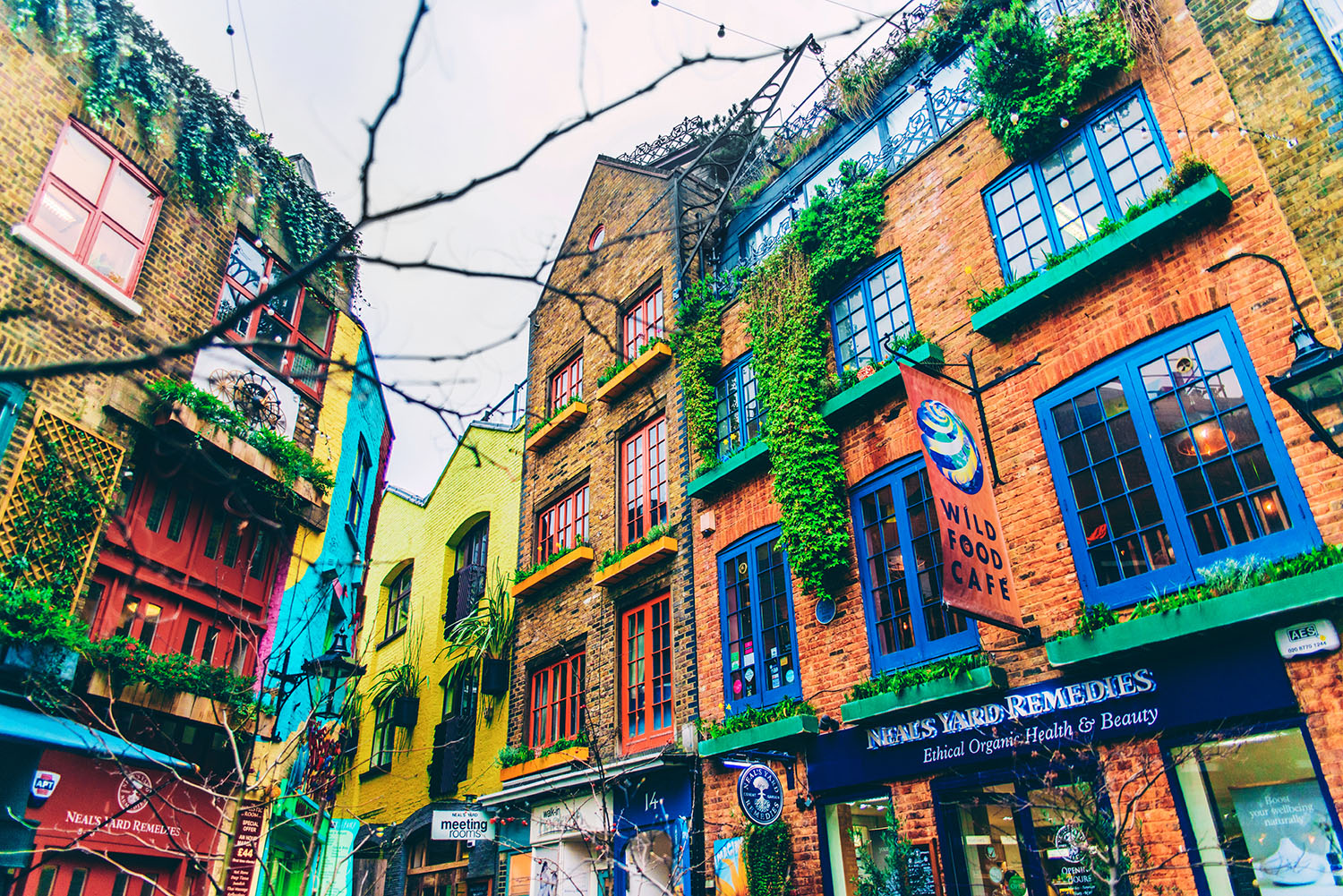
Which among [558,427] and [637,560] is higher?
[558,427]

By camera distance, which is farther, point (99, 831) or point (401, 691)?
point (401, 691)

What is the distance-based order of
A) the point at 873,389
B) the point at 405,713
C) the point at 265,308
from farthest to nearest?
the point at 405,713
the point at 265,308
the point at 873,389

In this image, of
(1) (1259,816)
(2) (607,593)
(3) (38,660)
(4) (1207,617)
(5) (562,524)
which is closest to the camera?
(1) (1259,816)

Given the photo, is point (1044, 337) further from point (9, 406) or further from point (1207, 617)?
point (9, 406)

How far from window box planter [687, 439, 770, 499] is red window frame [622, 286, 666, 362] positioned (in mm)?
3541

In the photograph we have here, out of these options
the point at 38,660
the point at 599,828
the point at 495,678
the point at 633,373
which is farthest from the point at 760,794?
the point at 38,660

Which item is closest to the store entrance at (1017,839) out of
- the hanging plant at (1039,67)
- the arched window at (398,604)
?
the hanging plant at (1039,67)

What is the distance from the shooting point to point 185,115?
43.3ft

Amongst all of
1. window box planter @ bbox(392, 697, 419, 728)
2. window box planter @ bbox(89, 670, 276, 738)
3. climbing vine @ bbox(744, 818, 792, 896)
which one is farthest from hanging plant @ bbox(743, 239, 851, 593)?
window box planter @ bbox(392, 697, 419, 728)

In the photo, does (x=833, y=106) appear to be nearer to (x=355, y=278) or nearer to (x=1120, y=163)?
(x=1120, y=163)

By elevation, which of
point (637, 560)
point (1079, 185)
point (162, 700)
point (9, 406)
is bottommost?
point (162, 700)

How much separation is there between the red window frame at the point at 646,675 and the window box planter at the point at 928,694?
4.22 m

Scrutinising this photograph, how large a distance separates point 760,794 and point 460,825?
5899mm

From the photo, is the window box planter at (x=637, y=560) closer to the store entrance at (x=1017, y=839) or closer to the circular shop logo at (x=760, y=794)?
the circular shop logo at (x=760, y=794)
